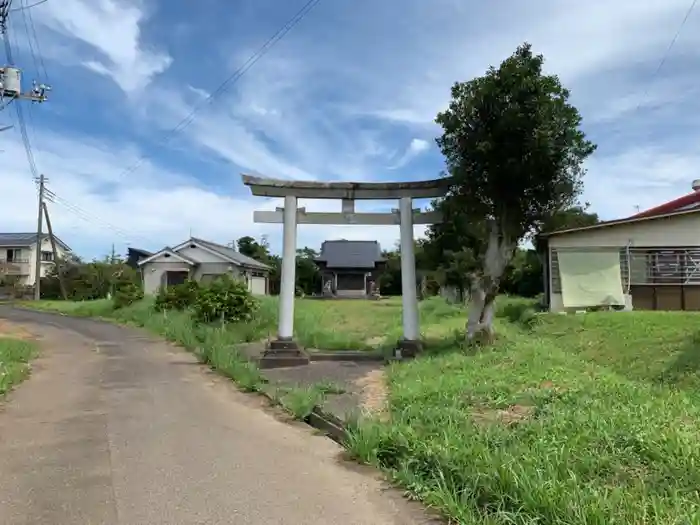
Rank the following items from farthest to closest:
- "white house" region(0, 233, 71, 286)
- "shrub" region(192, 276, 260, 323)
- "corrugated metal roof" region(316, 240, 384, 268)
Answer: "white house" region(0, 233, 71, 286) → "corrugated metal roof" region(316, 240, 384, 268) → "shrub" region(192, 276, 260, 323)

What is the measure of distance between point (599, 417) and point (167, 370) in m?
8.94

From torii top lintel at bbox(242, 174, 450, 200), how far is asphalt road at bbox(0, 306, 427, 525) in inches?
180

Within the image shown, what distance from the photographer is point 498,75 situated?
1095 cm

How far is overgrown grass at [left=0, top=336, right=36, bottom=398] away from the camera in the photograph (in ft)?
33.2

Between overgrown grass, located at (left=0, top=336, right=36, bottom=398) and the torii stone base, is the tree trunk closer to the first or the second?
the torii stone base

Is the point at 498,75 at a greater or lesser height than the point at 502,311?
greater

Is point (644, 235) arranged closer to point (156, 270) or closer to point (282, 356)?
point (282, 356)

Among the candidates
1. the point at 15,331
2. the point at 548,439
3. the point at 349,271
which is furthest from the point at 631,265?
the point at 349,271

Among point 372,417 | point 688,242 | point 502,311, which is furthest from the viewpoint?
point 502,311

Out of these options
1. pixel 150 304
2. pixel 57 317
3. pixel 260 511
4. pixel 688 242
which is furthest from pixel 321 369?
pixel 57 317

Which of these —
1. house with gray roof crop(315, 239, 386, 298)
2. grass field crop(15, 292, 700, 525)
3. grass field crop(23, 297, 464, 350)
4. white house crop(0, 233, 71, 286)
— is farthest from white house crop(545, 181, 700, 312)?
white house crop(0, 233, 71, 286)

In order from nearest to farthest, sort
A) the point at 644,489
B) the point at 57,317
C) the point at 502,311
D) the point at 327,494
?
the point at 644,489 → the point at 327,494 → the point at 502,311 → the point at 57,317

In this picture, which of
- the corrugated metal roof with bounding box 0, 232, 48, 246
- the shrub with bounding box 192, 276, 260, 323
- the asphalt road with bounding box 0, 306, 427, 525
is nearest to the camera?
the asphalt road with bounding box 0, 306, 427, 525

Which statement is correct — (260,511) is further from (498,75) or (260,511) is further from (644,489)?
(498,75)
